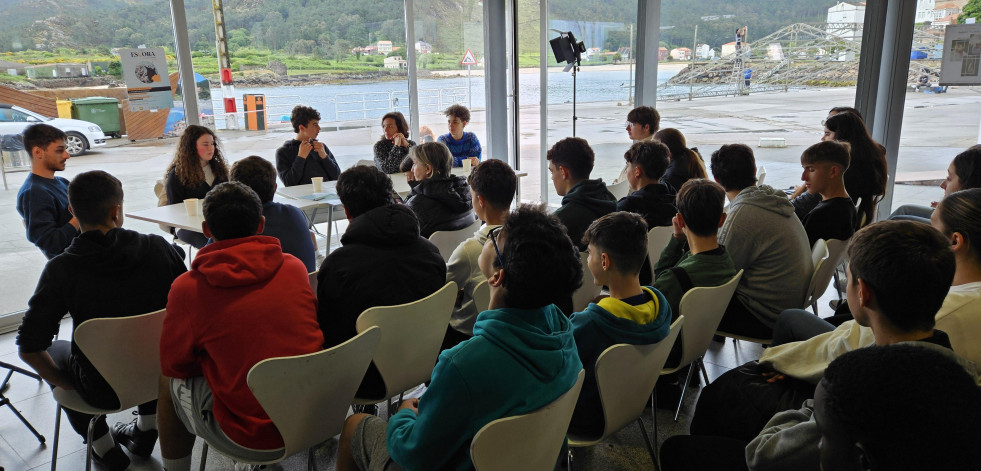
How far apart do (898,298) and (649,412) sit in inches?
65.9

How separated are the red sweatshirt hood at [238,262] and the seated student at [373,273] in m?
0.29

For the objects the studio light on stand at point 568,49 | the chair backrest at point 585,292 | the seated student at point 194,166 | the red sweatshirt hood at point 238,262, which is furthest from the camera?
the studio light on stand at point 568,49

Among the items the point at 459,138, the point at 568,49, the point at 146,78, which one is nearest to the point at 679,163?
the point at 459,138

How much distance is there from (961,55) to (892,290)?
5752mm

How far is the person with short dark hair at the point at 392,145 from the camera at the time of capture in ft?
18.7

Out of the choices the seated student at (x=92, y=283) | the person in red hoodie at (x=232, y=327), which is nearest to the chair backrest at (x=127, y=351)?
the seated student at (x=92, y=283)

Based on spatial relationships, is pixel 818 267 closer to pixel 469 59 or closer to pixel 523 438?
pixel 523 438

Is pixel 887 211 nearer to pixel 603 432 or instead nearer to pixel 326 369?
pixel 603 432

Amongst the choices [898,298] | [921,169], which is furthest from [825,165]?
[921,169]

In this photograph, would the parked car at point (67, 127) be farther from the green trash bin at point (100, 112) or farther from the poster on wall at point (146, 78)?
the poster on wall at point (146, 78)

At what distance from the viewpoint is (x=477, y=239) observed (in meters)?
2.78

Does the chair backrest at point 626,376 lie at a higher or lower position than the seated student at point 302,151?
lower

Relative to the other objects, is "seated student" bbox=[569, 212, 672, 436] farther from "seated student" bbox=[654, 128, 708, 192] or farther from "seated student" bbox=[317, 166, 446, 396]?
"seated student" bbox=[654, 128, 708, 192]

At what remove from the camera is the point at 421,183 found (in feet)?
12.5
